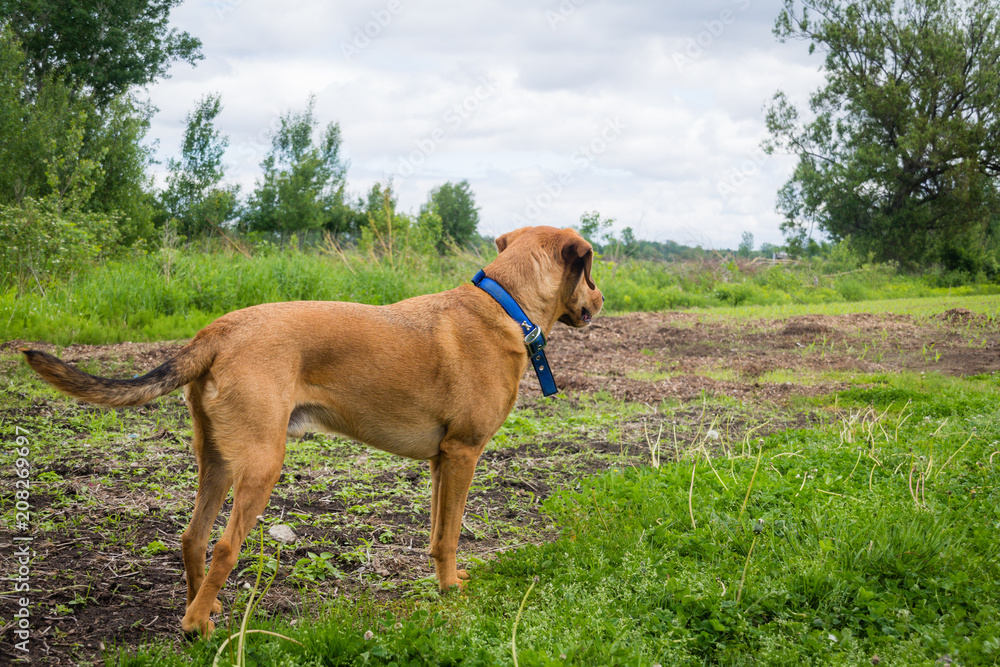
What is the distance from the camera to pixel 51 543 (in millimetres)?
3408

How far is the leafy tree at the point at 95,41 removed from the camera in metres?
25.1

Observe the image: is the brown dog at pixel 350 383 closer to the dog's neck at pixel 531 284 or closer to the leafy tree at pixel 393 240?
the dog's neck at pixel 531 284

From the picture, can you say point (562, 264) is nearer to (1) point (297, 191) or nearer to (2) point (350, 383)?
(2) point (350, 383)

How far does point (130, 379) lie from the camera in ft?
8.66

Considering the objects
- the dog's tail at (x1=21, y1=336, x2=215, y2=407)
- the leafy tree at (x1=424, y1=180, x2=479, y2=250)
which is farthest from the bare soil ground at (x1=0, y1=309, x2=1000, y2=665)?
the leafy tree at (x1=424, y1=180, x2=479, y2=250)

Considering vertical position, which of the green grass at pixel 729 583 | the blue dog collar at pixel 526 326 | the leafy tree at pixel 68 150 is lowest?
the green grass at pixel 729 583

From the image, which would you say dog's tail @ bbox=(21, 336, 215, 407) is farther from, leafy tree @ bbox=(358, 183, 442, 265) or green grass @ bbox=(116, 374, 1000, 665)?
leafy tree @ bbox=(358, 183, 442, 265)

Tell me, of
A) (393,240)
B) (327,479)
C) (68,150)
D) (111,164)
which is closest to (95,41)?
(111,164)

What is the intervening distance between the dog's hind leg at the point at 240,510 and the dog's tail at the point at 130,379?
15.2 inches

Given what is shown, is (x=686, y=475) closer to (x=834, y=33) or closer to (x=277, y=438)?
(x=277, y=438)

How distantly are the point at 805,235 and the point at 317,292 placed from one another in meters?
27.5

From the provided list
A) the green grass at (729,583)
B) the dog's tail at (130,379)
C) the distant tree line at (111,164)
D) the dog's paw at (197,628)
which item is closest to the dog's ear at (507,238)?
the green grass at (729,583)

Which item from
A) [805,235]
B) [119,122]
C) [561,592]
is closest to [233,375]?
[561,592]

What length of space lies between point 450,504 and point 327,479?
1815mm
